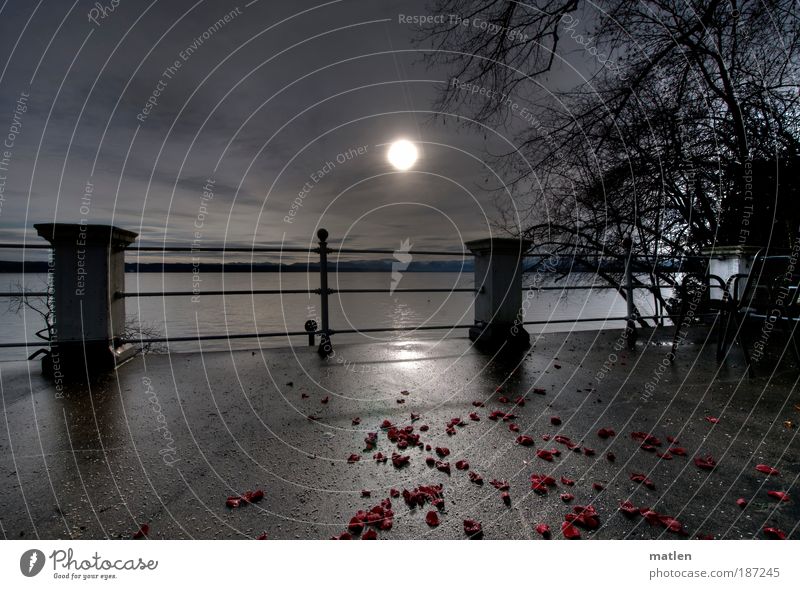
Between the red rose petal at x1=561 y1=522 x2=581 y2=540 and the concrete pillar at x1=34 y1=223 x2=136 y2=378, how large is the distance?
3.90 meters

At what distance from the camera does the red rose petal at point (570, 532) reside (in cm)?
144

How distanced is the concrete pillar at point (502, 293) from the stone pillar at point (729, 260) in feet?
8.93

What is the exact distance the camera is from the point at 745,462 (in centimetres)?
198

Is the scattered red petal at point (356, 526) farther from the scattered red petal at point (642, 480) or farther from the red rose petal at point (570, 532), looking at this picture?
the scattered red petal at point (642, 480)

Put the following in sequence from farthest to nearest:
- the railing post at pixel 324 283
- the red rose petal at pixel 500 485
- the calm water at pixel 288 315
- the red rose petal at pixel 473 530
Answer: the calm water at pixel 288 315, the railing post at pixel 324 283, the red rose petal at pixel 500 485, the red rose petal at pixel 473 530

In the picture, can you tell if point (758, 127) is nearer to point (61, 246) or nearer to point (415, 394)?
point (415, 394)

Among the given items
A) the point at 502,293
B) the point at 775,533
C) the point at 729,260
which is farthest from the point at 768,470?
the point at 729,260

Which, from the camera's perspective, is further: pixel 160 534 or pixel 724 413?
pixel 724 413

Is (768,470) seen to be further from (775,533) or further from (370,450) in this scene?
(370,450)

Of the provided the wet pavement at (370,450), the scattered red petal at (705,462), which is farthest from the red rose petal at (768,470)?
the scattered red petal at (705,462)

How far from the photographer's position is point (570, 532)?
1.45 metres

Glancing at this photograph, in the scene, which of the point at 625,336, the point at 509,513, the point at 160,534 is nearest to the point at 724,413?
the point at 509,513

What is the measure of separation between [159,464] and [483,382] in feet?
7.84

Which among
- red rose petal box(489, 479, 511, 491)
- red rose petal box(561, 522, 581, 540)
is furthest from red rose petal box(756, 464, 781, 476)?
red rose petal box(489, 479, 511, 491)
